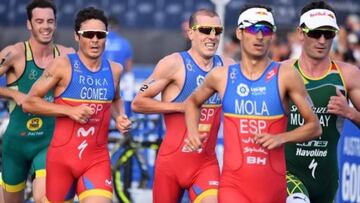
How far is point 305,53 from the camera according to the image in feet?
39.7

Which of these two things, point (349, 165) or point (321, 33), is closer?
point (321, 33)

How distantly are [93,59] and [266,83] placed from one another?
230cm

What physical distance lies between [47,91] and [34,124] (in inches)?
60.8

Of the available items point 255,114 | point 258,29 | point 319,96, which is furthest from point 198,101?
point 319,96

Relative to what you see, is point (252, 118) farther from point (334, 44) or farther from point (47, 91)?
point (334, 44)

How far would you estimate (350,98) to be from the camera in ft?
39.5

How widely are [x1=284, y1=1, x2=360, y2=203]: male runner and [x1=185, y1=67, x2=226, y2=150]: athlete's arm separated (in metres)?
1.19

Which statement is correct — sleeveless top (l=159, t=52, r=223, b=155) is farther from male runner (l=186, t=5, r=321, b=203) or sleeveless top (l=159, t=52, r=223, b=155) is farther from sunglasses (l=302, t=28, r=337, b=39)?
male runner (l=186, t=5, r=321, b=203)

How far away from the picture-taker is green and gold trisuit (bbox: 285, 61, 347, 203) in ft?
39.3

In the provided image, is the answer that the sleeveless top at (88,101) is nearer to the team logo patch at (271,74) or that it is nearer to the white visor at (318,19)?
the white visor at (318,19)

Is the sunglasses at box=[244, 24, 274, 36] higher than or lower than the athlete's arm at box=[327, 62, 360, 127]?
higher

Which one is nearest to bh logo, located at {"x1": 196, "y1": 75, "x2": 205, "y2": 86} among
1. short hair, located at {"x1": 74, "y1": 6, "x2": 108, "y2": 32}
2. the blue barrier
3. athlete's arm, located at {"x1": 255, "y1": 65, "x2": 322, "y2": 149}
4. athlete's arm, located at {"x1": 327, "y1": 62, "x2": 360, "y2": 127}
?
short hair, located at {"x1": 74, "y1": 6, "x2": 108, "y2": 32}

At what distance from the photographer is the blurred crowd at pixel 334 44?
72.8 ft

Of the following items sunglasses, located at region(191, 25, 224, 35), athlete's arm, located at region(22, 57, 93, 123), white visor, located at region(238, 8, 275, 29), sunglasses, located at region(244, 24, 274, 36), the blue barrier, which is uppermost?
white visor, located at region(238, 8, 275, 29)
